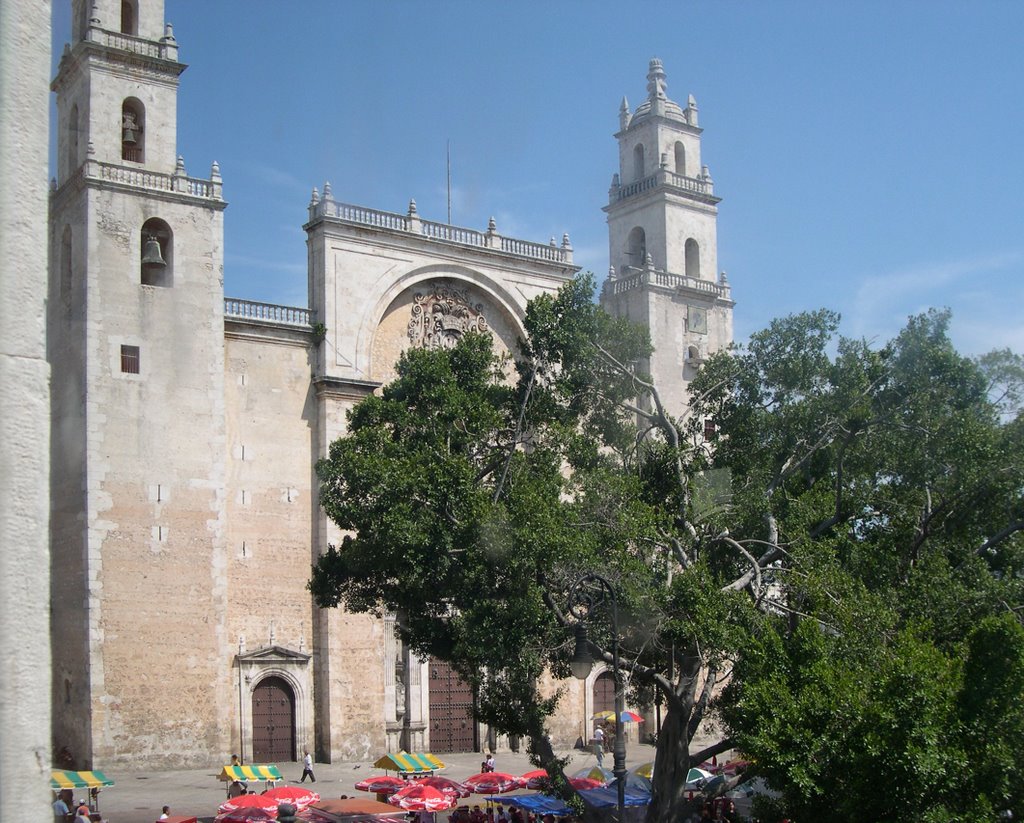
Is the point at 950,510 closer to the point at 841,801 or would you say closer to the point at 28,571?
the point at 841,801

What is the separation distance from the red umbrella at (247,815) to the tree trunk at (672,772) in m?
5.81

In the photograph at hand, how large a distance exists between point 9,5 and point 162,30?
101 ft

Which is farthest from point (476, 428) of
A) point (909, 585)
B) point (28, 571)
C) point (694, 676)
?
point (28, 571)

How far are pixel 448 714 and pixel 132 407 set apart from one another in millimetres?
11803

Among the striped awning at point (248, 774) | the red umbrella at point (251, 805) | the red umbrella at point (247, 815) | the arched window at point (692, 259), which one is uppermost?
the arched window at point (692, 259)

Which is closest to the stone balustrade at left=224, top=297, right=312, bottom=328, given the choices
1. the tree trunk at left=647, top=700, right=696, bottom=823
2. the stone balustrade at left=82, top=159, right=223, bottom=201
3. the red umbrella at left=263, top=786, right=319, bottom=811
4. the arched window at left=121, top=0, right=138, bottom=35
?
the stone balustrade at left=82, top=159, right=223, bottom=201

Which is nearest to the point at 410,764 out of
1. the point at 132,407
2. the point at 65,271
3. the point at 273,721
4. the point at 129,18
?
the point at 273,721

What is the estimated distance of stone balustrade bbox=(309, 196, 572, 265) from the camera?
116ft

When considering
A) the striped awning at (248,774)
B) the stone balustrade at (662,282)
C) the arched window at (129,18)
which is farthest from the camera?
the stone balustrade at (662,282)

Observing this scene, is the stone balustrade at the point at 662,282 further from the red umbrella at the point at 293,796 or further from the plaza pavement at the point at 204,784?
the red umbrella at the point at 293,796

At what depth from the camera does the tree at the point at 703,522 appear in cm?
1866

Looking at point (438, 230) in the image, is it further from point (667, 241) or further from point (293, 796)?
point (293, 796)

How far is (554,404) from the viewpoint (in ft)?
75.9

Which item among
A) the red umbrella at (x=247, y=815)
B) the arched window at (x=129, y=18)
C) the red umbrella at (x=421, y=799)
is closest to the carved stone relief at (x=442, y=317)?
the arched window at (x=129, y=18)
